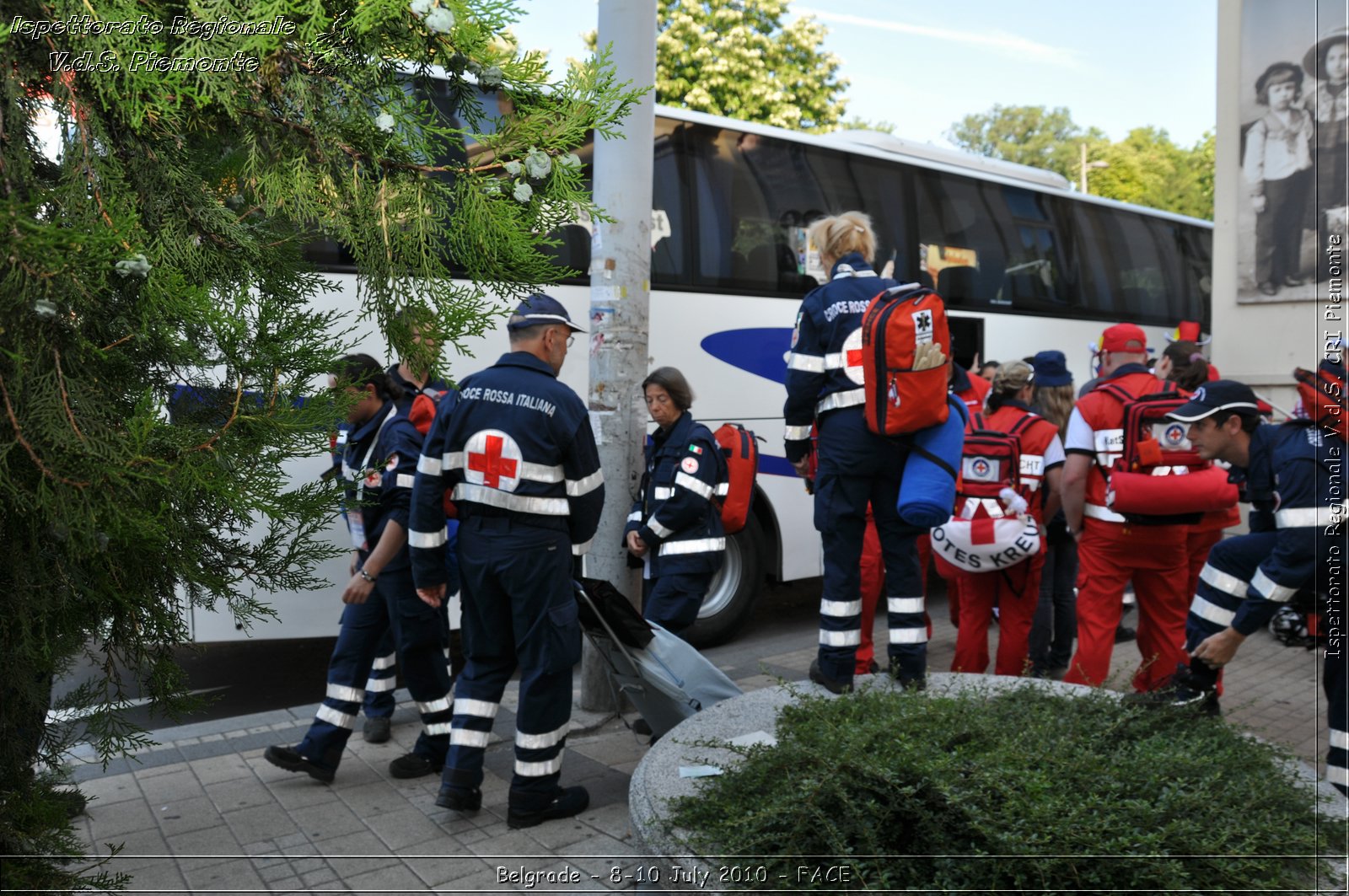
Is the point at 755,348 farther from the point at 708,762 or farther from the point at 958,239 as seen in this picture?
the point at 708,762

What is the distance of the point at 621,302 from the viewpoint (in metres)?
5.61

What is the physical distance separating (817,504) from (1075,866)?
7.24 feet

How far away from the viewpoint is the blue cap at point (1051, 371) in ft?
23.1

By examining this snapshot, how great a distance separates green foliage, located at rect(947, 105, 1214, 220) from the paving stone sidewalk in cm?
3763

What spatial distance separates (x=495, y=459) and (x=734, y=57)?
21368mm

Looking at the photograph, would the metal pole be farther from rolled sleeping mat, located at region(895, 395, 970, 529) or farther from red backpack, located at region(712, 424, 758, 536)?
rolled sleeping mat, located at region(895, 395, 970, 529)

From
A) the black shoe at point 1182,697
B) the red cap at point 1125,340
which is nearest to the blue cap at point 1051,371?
the red cap at point 1125,340

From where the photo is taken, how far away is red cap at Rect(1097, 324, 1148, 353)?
582 centimetres

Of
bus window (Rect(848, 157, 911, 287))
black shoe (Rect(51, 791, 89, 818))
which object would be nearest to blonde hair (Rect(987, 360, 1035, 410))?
bus window (Rect(848, 157, 911, 287))

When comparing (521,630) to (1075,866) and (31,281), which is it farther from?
(31,281)

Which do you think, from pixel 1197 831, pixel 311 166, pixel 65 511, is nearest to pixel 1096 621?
pixel 1197 831

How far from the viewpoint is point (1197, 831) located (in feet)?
9.86

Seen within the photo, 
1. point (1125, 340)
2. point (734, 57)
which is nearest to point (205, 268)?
point (1125, 340)

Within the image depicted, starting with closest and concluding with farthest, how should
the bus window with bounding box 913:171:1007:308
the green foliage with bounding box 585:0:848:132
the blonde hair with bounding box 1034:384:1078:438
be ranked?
1. the blonde hair with bounding box 1034:384:1078:438
2. the bus window with bounding box 913:171:1007:308
3. the green foliage with bounding box 585:0:848:132
